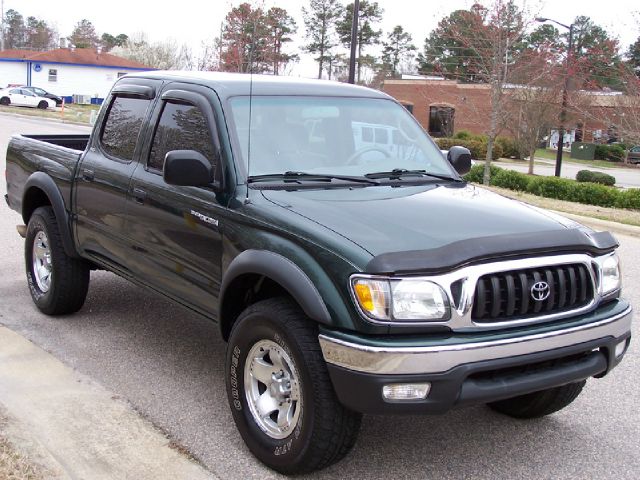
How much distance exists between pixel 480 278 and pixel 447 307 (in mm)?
213

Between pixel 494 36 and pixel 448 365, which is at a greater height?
pixel 494 36

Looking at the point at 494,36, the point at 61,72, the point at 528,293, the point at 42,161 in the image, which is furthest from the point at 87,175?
the point at 61,72

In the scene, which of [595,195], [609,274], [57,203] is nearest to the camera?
[609,274]

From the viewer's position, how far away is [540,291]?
3482mm

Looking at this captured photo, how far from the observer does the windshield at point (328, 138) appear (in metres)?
4.43

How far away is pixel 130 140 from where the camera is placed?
532 centimetres

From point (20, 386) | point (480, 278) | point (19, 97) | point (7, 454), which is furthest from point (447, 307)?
point (19, 97)

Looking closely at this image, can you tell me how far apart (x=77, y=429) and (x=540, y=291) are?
2506mm

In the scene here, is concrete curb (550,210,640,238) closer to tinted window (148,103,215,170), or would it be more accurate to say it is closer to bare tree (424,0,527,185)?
bare tree (424,0,527,185)

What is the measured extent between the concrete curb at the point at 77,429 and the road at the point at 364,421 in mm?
139

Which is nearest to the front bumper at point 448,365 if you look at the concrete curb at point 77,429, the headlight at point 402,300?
the headlight at point 402,300

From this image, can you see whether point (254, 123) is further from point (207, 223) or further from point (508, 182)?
point (508, 182)

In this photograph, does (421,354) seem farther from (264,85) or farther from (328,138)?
(264,85)

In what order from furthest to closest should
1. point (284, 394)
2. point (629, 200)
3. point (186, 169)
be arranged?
point (629, 200) < point (186, 169) < point (284, 394)
